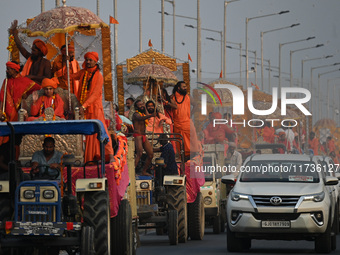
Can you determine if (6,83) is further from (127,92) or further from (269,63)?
(269,63)

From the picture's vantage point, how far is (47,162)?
1525 cm

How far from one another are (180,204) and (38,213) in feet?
31.0

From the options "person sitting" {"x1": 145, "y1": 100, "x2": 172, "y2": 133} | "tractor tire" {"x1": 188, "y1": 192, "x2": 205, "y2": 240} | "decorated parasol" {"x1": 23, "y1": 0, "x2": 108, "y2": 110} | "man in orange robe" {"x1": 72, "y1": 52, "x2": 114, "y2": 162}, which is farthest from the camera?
"person sitting" {"x1": 145, "y1": 100, "x2": 172, "y2": 133}

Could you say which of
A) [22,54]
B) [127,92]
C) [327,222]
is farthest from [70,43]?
[127,92]

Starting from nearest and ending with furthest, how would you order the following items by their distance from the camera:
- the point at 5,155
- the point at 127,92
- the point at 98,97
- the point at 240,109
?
the point at 5,155
the point at 98,97
the point at 127,92
the point at 240,109

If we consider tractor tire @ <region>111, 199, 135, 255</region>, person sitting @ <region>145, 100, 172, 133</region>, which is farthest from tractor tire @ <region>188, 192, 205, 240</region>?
tractor tire @ <region>111, 199, 135, 255</region>

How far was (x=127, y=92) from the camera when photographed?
3198 cm

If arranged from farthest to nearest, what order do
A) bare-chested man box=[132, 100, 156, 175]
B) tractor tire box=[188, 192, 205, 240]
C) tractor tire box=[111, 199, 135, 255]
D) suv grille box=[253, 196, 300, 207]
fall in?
1. tractor tire box=[188, 192, 205, 240]
2. bare-chested man box=[132, 100, 156, 175]
3. suv grille box=[253, 196, 300, 207]
4. tractor tire box=[111, 199, 135, 255]

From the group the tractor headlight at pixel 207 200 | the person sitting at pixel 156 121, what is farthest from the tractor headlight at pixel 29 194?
the tractor headlight at pixel 207 200

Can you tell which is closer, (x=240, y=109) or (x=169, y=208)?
(x=169, y=208)

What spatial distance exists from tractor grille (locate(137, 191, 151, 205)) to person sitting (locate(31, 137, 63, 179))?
6918mm

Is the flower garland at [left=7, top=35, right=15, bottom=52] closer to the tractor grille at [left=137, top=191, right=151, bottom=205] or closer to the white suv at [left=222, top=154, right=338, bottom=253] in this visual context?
the tractor grille at [left=137, top=191, right=151, bottom=205]

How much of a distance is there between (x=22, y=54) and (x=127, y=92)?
1184 cm

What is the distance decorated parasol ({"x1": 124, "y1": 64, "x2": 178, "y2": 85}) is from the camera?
30.4m
